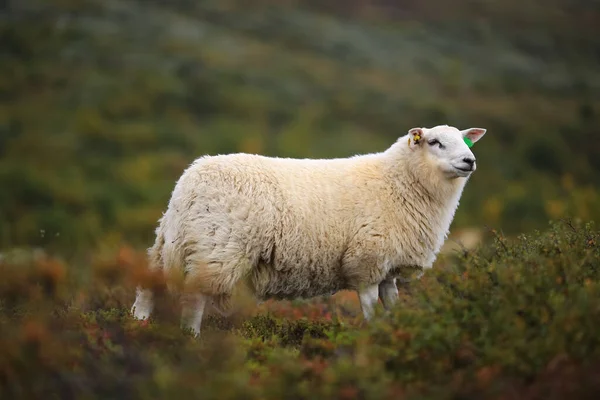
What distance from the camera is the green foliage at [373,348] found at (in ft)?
15.7

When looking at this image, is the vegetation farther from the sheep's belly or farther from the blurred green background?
the sheep's belly

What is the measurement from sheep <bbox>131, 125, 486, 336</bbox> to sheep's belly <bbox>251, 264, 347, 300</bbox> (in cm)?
1

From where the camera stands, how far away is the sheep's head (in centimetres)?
781

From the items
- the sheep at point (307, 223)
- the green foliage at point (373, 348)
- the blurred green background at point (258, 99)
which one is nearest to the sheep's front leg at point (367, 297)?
the sheep at point (307, 223)

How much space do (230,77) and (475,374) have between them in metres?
35.7

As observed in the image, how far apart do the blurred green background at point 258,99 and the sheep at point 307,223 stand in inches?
598

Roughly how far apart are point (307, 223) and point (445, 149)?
184 cm

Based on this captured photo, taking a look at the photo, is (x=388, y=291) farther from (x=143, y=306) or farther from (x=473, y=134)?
(x=143, y=306)

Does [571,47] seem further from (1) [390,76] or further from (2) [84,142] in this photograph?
(2) [84,142]

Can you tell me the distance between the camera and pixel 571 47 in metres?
51.6

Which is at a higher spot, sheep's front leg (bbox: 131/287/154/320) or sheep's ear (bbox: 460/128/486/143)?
sheep's ear (bbox: 460/128/486/143)

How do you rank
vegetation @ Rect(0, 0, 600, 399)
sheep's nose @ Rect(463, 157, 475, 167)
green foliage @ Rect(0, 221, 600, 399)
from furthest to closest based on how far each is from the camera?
sheep's nose @ Rect(463, 157, 475, 167)
vegetation @ Rect(0, 0, 600, 399)
green foliage @ Rect(0, 221, 600, 399)

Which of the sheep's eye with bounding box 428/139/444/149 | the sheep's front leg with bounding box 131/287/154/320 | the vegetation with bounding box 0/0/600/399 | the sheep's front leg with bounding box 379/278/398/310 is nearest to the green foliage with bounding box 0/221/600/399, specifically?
the vegetation with bounding box 0/0/600/399

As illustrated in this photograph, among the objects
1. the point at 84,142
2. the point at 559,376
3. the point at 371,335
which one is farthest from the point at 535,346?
the point at 84,142
